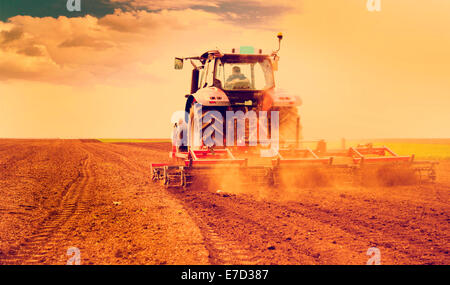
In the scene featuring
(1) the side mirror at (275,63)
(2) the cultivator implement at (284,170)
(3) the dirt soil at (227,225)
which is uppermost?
(1) the side mirror at (275,63)

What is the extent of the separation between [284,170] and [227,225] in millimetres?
3134

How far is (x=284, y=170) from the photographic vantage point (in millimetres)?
8289

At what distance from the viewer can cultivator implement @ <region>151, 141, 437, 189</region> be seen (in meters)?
8.01

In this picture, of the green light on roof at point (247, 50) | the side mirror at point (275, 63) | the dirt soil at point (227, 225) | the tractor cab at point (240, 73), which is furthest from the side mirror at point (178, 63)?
the dirt soil at point (227, 225)

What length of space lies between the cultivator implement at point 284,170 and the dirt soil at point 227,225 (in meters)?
0.23

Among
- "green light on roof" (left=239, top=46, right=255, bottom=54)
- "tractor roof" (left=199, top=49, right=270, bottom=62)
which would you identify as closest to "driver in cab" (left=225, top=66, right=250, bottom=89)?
"tractor roof" (left=199, top=49, right=270, bottom=62)

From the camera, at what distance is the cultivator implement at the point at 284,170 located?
8.01 meters

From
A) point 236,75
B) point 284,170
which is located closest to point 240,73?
point 236,75

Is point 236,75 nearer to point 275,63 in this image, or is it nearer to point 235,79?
point 235,79

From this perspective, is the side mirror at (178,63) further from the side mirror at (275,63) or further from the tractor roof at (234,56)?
the side mirror at (275,63)

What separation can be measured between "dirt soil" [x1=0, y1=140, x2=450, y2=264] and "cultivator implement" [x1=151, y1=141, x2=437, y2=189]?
232mm

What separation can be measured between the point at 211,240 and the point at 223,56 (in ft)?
18.1

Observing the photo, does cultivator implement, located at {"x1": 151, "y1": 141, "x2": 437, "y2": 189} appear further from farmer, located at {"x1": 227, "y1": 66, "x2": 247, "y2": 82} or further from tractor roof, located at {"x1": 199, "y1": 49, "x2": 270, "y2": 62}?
tractor roof, located at {"x1": 199, "y1": 49, "x2": 270, "y2": 62}
